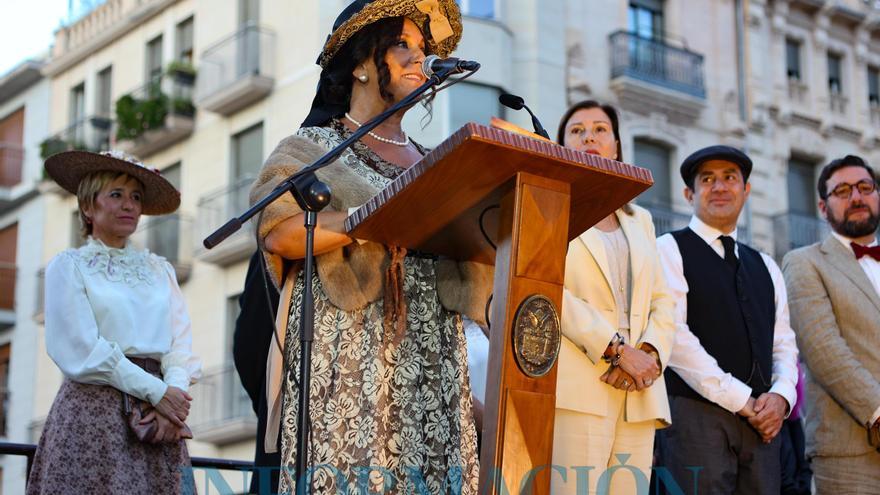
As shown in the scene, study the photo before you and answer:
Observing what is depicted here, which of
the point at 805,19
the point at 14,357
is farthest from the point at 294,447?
the point at 14,357

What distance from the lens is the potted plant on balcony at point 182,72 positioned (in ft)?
80.6

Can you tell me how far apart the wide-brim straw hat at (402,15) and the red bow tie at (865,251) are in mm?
3108

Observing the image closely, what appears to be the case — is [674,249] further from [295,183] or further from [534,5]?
[534,5]

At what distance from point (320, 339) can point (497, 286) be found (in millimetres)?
756

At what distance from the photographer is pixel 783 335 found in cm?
650

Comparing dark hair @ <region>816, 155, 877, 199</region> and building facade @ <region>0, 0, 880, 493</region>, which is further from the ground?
building facade @ <region>0, 0, 880, 493</region>

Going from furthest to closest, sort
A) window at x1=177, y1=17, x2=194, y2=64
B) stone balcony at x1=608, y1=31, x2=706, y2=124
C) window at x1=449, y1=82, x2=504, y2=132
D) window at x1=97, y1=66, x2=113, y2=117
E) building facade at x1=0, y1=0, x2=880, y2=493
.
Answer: window at x1=97, y1=66, x2=113, y2=117 < window at x1=177, y1=17, x2=194, y2=64 < stone balcony at x1=608, y1=31, x2=706, y2=124 < building facade at x1=0, y1=0, x2=880, y2=493 < window at x1=449, y1=82, x2=504, y2=132

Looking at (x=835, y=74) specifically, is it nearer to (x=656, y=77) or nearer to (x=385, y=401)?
(x=656, y=77)

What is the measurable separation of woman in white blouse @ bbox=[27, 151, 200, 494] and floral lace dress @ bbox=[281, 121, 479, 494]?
4.66 ft

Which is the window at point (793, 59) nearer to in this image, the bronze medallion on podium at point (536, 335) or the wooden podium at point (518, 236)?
the wooden podium at point (518, 236)

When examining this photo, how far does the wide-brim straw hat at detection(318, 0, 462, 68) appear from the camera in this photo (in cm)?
450

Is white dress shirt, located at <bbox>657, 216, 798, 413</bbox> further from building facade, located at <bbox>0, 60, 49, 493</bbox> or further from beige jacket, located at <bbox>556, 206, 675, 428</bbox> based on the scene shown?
building facade, located at <bbox>0, 60, 49, 493</bbox>

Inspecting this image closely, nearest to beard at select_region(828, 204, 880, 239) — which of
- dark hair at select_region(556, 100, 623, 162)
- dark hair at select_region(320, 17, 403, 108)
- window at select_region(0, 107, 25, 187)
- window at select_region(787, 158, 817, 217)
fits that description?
dark hair at select_region(556, 100, 623, 162)

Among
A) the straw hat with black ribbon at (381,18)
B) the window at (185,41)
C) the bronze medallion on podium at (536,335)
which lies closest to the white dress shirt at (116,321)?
the straw hat with black ribbon at (381,18)
